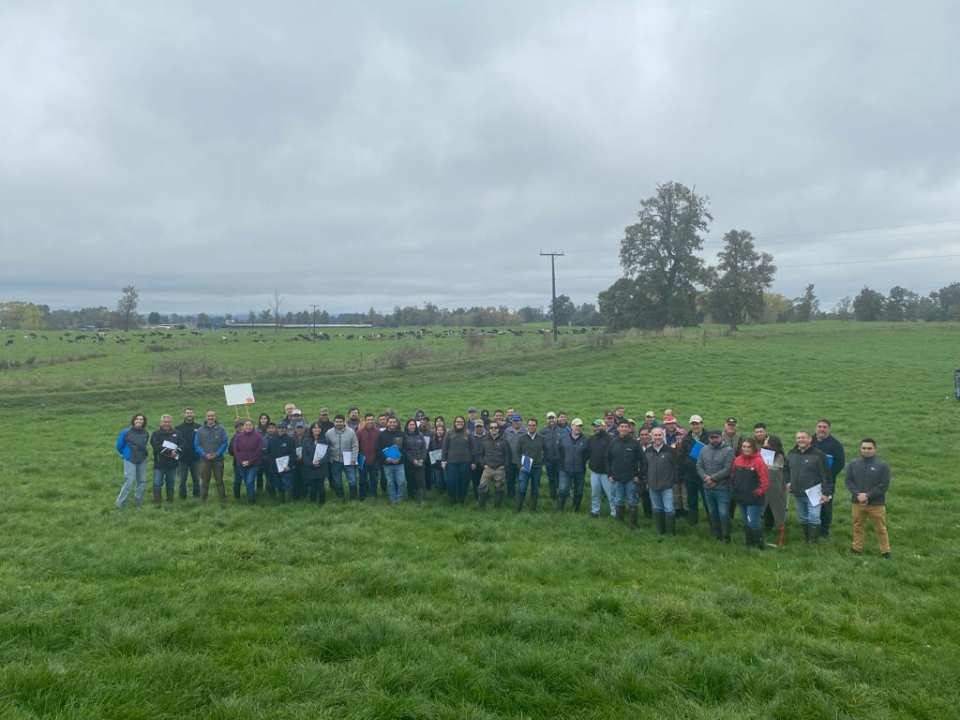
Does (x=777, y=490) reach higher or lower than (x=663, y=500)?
higher

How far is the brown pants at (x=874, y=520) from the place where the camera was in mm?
9148

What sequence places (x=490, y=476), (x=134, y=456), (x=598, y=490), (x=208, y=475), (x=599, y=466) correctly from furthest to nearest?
(x=208, y=475) < (x=490, y=476) < (x=134, y=456) < (x=598, y=490) < (x=599, y=466)

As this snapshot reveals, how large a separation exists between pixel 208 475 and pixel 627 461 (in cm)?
791

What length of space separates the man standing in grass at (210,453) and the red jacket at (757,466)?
920 cm

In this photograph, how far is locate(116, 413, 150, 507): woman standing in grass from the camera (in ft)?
38.7

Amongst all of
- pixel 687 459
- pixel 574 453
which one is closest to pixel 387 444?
pixel 574 453

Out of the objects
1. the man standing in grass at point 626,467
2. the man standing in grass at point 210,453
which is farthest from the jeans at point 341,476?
the man standing in grass at point 626,467

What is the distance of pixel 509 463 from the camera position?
1248 cm

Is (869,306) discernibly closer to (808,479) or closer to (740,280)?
(740,280)

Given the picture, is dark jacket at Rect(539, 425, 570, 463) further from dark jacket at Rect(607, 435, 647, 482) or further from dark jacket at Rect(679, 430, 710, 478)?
dark jacket at Rect(679, 430, 710, 478)

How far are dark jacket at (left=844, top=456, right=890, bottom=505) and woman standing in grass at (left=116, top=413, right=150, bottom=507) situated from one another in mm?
11928

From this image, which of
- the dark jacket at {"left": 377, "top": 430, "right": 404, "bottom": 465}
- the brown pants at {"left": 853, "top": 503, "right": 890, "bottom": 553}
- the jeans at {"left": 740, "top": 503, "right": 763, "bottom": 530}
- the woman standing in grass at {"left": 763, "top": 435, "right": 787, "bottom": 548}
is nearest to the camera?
the brown pants at {"left": 853, "top": 503, "right": 890, "bottom": 553}

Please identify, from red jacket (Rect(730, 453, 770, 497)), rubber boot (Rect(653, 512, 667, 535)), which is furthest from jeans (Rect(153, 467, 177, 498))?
red jacket (Rect(730, 453, 770, 497))

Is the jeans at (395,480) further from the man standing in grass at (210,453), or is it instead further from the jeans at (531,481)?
the man standing in grass at (210,453)
